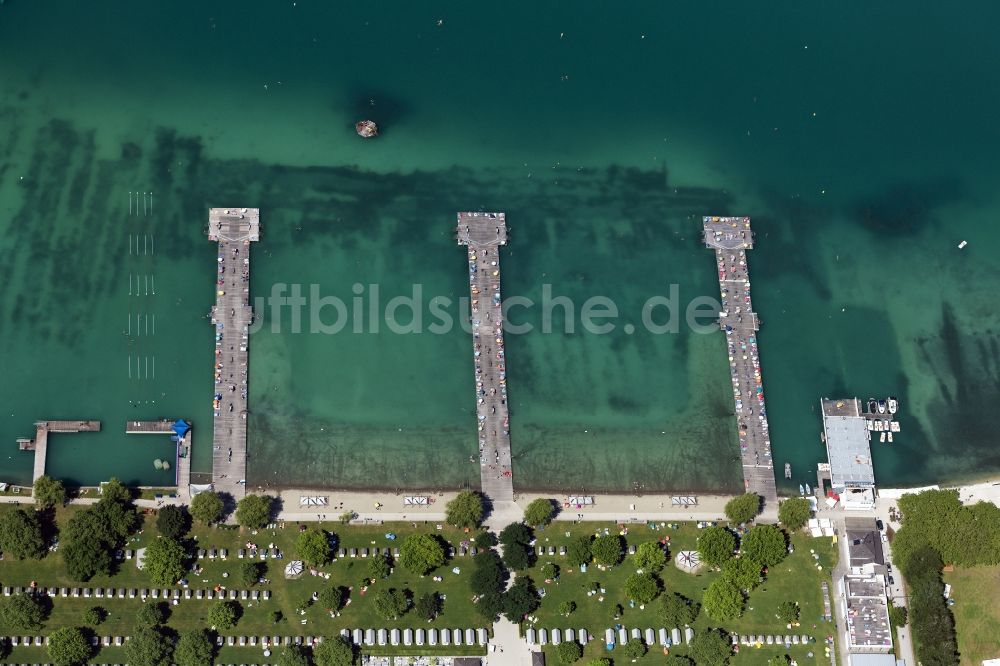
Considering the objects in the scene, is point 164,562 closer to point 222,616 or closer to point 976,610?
point 222,616

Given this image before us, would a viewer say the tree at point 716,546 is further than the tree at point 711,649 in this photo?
Yes

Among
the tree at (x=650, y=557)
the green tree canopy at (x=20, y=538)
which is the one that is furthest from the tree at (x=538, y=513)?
the green tree canopy at (x=20, y=538)

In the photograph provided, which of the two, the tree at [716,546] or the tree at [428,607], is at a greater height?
the tree at [716,546]

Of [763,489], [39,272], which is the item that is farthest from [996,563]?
[39,272]

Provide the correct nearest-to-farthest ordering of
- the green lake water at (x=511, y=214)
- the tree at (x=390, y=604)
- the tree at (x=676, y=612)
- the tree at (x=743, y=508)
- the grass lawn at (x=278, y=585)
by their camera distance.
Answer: the grass lawn at (x=278, y=585) → the tree at (x=390, y=604) → the tree at (x=676, y=612) → the tree at (x=743, y=508) → the green lake water at (x=511, y=214)

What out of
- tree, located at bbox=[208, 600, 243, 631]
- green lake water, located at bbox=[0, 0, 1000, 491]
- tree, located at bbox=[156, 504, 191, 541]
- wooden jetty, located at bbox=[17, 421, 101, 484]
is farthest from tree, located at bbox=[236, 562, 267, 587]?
wooden jetty, located at bbox=[17, 421, 101, 484]

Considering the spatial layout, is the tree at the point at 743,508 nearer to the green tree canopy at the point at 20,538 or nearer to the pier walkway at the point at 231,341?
the pier walkway at the point at 231,341

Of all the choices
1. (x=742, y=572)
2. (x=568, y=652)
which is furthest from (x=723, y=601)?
(x=568, y=652)
